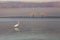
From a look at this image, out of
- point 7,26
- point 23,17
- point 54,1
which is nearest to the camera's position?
point 54,1

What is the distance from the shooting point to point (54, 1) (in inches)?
63.4

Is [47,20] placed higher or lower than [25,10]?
lower

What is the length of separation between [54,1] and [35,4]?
0.23 meters

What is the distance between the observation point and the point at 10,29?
194cm

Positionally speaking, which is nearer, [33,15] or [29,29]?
[33,15]

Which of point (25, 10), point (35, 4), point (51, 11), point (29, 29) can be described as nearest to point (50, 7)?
point (51, 11)

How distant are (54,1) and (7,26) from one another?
0.73 m

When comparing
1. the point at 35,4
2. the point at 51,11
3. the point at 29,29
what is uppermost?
the point at 35,4

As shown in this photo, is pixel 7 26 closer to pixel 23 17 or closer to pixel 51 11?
pixel 23 17

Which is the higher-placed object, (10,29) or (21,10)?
(21,10)

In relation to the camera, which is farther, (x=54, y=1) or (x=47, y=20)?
(x=47, y=20)

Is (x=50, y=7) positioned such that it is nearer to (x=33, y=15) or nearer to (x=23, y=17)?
(x=33, y=15)

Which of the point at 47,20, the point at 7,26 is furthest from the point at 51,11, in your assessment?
the point at 7,26

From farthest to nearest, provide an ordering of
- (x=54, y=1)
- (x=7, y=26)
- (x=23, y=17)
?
(x=7, y=26) → (x=23, y=17) → (x=54, y=1)
